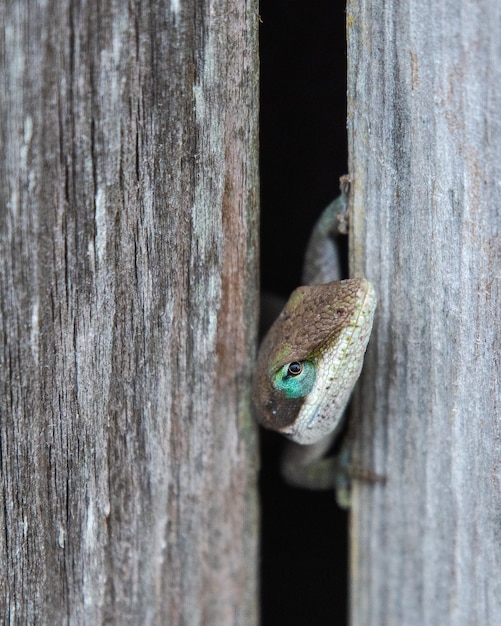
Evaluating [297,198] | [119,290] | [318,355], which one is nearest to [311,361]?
[318,355]

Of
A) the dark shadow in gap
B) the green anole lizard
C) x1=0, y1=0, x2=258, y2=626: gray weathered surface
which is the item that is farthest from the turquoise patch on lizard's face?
the dark shadow in gap

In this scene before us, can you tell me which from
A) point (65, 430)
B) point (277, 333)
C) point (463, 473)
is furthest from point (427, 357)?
point (65, 430)

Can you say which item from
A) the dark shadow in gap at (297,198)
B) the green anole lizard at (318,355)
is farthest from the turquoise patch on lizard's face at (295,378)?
the dark shadow in gap at (297,198)

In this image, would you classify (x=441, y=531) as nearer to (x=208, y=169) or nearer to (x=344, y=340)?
(x=344, y=340)

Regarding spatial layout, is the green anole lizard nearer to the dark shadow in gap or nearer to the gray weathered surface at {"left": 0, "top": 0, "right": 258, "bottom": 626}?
the gray weathered surface at {"left": 0, "top": 0, "right": 258, "bottom": 626}

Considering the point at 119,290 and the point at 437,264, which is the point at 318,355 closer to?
the point at 437,264

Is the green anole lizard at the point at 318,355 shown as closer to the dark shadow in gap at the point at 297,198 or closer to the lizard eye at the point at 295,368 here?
the lizard eye at the point at 295,368

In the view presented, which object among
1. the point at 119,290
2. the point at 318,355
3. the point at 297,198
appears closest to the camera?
the point at 119,290
